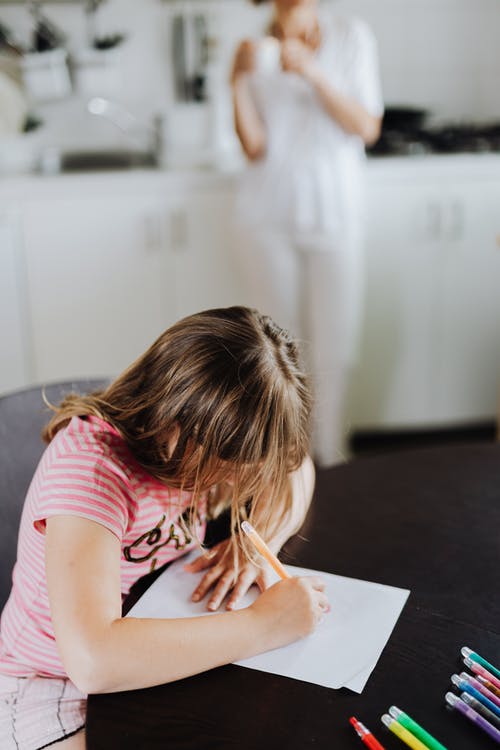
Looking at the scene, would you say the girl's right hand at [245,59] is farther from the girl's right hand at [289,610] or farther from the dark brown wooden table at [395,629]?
the girl's right hand at [289,610]

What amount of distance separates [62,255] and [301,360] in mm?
1781

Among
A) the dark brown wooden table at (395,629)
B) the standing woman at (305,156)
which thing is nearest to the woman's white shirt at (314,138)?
the standing woman at (305,156)

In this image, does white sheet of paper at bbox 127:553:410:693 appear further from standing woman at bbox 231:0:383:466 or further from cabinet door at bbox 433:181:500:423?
cabinet door at bbox 433:181:500:423

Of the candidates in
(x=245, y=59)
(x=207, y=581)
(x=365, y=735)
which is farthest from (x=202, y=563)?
(x=245, y=59)

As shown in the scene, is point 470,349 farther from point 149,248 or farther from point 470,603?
point 470,603

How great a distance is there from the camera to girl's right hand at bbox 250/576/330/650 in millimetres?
842

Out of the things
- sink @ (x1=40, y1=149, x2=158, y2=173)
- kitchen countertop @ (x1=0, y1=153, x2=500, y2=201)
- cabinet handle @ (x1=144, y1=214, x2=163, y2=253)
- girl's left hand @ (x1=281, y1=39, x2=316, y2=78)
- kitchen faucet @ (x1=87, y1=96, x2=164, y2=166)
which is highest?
girl's left hand @ (x1=281, y1=39, x2=316, y2=78)

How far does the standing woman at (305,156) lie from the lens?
7.29 ft

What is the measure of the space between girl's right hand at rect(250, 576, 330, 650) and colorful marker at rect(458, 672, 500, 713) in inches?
6.5

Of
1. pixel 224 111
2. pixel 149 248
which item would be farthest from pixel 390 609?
pixel 224 111

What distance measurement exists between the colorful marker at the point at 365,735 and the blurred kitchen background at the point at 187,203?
2049 millimetres

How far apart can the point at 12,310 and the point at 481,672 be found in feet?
7.09

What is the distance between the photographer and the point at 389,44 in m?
3.02

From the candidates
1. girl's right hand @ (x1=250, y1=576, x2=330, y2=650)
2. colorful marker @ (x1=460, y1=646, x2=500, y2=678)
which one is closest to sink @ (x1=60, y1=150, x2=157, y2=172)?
girl's right hand @ (x1=250, y1=576, x2=330, y2=650)
